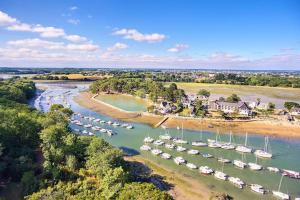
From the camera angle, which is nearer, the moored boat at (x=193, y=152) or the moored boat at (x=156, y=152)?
the moored boat at (x=156, y=152)

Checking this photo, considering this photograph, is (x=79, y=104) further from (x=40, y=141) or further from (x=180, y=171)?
(x=180, y=171)

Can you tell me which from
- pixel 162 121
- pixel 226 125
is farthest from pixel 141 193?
pixel 226 125

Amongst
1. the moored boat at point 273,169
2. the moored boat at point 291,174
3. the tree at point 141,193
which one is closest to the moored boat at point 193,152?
the moored boat at point 273,169

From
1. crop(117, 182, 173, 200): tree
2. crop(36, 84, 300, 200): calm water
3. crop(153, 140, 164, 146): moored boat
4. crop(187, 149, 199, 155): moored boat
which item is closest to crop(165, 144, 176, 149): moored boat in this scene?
crop(36, 84, 300, 200): calm water

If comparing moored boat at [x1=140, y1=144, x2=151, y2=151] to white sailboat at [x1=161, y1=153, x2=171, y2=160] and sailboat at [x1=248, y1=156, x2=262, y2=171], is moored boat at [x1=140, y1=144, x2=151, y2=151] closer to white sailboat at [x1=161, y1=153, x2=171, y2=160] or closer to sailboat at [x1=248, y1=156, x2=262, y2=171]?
white sailboat at [x1=161, y1=153, x2=171, y2=160]

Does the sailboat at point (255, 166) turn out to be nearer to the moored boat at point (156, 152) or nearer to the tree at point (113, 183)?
the moored boat at point (156, 152)

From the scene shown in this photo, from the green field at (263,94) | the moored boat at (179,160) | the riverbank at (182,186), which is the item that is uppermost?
the green field at (263,94)

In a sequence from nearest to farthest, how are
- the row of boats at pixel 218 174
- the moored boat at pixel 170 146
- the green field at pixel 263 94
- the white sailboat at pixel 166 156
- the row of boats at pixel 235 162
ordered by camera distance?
1. the row of boats at pixel 218 174
2. the row of boats at pixel 235 162
3. the white sailboat at pixel 166 156
4. the moored boat at pixel 170 146
5. the green field at pixel 263 94

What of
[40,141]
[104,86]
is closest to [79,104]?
[104,86]
